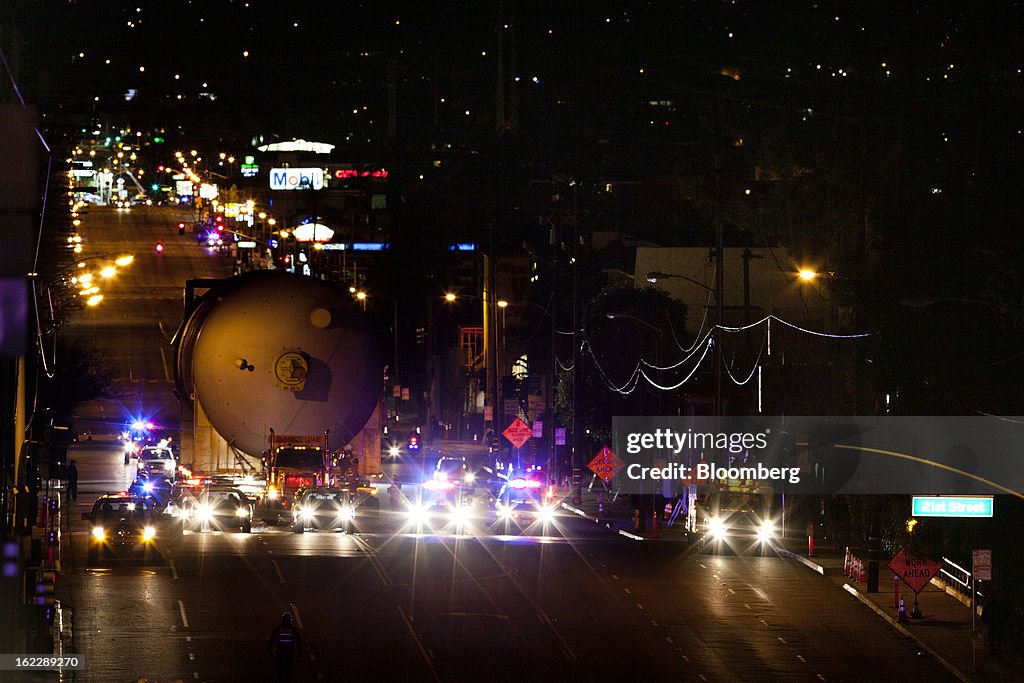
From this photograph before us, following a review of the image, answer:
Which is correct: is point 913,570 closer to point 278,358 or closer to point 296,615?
point 296,615

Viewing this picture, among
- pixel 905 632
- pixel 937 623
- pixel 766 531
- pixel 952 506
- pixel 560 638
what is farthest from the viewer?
pixel 766 531

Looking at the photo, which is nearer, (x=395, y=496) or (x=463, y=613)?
(x=463, y=613)

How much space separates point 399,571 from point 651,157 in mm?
160861

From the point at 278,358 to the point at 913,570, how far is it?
15305 mm

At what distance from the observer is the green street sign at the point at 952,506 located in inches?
1282

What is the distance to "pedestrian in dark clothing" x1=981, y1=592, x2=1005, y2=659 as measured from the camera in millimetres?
30203

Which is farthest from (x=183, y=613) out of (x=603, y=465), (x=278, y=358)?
(x=603, y=465)

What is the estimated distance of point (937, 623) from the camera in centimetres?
3388

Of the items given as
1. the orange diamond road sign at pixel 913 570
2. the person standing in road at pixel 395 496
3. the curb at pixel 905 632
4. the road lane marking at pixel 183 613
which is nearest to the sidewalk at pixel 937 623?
the curb at pixel 905 632

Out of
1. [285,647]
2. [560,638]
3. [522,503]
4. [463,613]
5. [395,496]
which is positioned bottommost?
[560,638]

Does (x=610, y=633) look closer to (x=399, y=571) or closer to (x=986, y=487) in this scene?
(x=399, y=571)

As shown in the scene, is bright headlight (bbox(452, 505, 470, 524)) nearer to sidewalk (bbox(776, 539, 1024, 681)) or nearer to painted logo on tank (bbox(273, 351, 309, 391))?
sidewalk (bbox(776, 539, 1024, 681))

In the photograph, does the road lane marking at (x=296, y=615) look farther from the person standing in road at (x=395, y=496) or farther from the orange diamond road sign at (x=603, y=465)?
the orange diamond road sign at (x=603, y=465)

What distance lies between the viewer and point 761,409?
6159 centimetres
